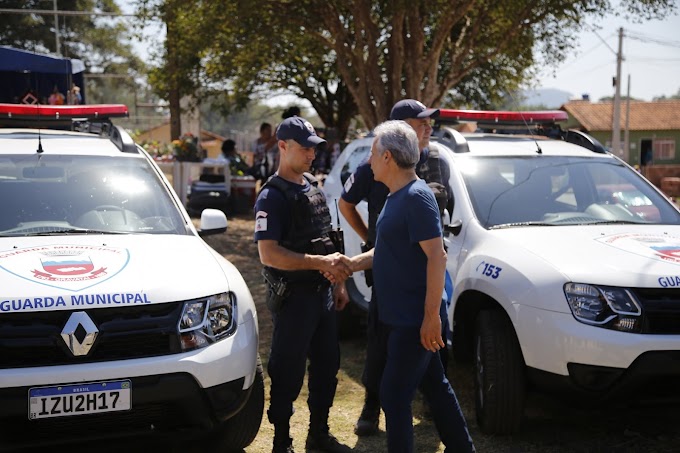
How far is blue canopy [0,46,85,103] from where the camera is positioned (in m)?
11.6

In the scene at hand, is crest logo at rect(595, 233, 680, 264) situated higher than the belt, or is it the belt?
crest logo at rect(595, 233, 680, 264)

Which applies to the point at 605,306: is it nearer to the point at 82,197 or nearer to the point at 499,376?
the point at 499,376

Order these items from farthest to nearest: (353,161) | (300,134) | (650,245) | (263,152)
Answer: (263,152) < (353,161) < (650,245) < (300,134)

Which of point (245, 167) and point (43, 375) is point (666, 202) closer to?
point (43, 375)

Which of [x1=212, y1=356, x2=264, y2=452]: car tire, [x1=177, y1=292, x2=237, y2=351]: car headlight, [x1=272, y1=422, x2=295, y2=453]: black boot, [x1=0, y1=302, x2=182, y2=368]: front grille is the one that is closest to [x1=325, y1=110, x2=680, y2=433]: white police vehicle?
[x1=272, y1=422, x2=295, y2=453]: black boot

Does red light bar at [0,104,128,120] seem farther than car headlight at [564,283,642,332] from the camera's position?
Yes

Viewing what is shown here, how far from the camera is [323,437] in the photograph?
13.8 ft

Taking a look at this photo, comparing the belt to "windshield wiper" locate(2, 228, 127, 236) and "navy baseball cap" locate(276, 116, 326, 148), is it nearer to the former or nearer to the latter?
"navy baseball cap" locate(276, 116, 326, 148)

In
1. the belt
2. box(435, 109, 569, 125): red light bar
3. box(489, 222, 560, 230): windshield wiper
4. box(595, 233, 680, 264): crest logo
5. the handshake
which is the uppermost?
box(435, 109, 569, 125): red light bar

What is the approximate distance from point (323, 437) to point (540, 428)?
1.30 metres

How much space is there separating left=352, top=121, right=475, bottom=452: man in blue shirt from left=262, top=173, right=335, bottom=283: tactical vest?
0.55 meters

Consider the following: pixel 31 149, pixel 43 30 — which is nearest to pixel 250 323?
pixel 31 149

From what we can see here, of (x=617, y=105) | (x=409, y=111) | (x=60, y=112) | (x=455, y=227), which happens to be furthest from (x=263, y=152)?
(x=617, y=105)

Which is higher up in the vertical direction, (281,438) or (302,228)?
(302,228)
